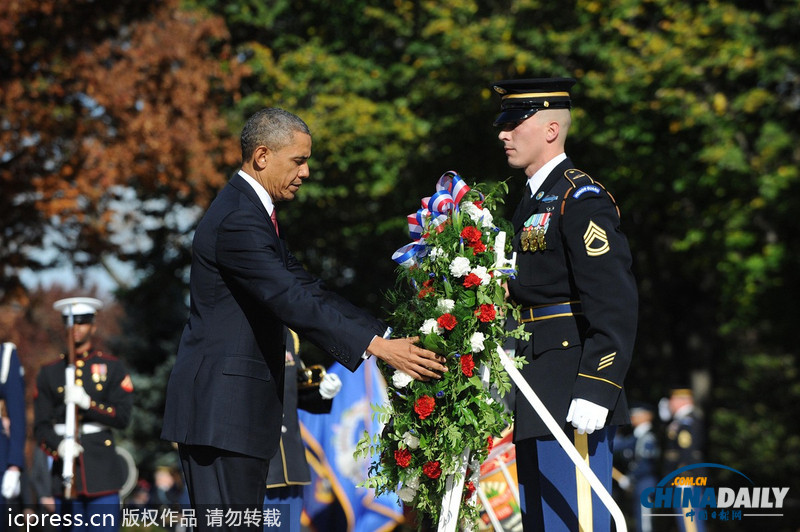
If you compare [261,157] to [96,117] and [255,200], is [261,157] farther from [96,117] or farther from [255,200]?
[96,117]

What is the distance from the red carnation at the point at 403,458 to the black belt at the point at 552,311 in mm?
850

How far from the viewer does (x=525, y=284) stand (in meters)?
5.02

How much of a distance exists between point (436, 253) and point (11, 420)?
4721mm

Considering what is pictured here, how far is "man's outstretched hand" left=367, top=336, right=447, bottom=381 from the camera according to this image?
470 cm

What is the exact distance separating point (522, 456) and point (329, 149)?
43.8 feet

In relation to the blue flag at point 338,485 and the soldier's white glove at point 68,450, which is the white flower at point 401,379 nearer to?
the soldier's white glove at point 68,450

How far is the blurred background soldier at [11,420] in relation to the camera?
8.13 metres

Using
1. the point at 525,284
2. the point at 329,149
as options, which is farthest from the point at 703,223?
the point at 525,284

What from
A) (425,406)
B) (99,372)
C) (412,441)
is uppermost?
(99,372)

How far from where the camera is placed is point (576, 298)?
194 inches

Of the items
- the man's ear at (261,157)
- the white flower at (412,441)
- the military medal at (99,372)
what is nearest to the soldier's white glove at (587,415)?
the white flower at (412,441)

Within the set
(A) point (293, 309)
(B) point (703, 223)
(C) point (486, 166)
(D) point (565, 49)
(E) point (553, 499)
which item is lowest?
(E) point (553, 499)

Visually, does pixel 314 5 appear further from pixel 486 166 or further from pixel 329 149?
pixel 486 166

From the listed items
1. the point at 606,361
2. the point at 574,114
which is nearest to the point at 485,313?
the point at 606,361
